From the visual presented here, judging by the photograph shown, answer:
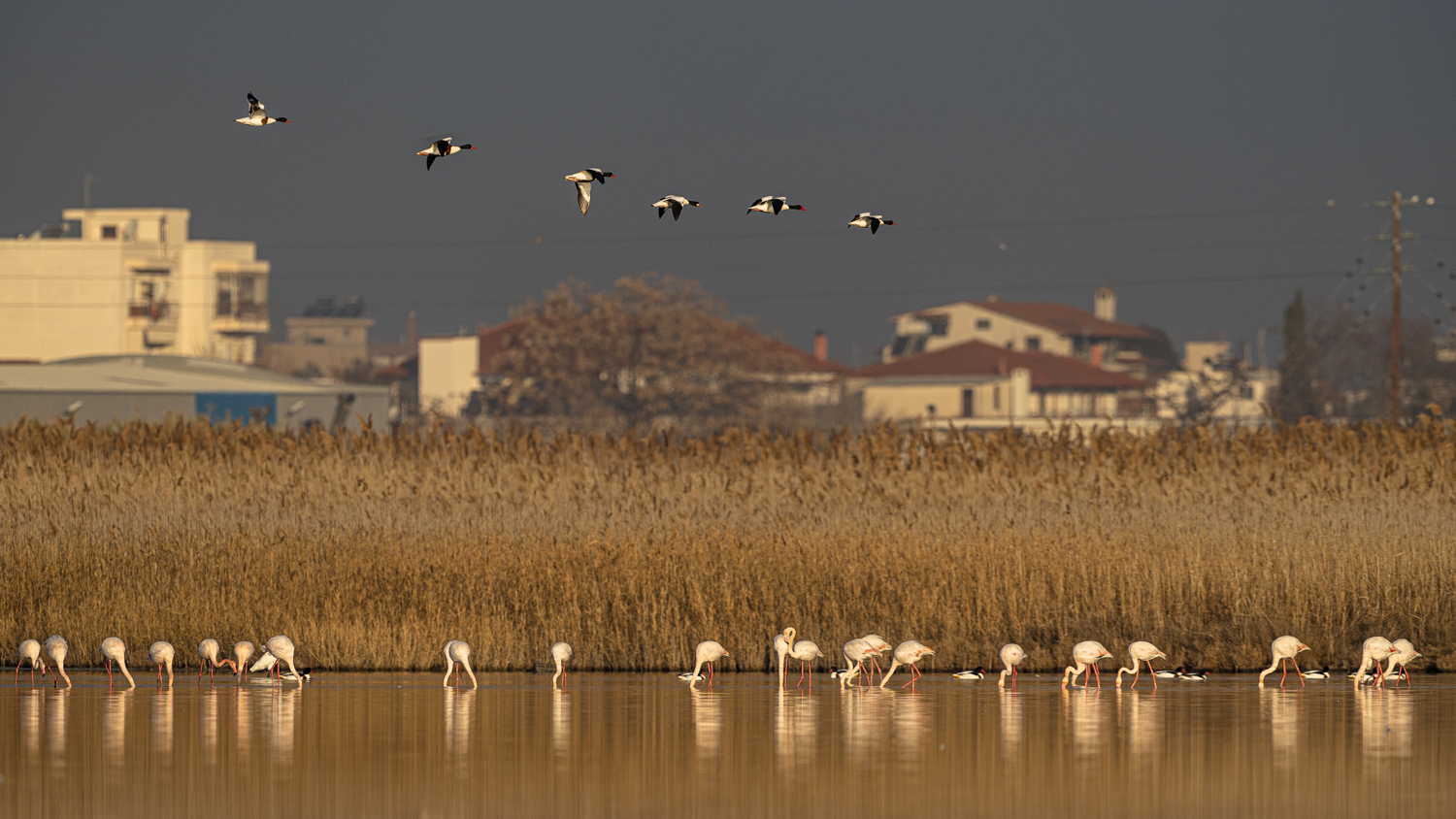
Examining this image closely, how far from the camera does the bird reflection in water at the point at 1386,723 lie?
40.4 feet

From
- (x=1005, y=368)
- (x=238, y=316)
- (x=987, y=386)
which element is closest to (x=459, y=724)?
(x=987, y=386)

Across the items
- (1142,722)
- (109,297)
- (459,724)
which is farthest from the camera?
(109,297)

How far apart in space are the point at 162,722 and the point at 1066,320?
493ft

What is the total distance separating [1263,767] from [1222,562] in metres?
6.43

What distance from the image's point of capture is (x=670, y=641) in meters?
17.2

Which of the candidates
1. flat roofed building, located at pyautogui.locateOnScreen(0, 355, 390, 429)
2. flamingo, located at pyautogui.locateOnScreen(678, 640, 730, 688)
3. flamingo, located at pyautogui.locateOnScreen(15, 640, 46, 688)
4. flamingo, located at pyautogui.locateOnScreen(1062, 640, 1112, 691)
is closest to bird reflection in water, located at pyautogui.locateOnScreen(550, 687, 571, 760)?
flamingo, located at pyautogui.locateOnScreen(678, 640, 730, 688)

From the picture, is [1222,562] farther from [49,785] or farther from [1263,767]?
[49,785]

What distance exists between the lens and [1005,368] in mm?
129125

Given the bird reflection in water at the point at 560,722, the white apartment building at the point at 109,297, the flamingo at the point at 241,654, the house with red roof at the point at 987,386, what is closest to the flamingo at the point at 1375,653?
the bird reflection in water at the point at 560,722

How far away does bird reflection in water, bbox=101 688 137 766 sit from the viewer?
12125 mm

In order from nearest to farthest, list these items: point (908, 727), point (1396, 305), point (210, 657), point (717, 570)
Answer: point (908, 727) → point (210, 657) → point (717, 570) → point (1396, 305)

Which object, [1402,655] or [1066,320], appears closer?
A: [1402,655]

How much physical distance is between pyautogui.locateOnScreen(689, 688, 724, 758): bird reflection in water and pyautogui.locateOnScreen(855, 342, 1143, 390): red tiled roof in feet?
376

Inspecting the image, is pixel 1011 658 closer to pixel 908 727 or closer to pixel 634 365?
pixel 908 727
